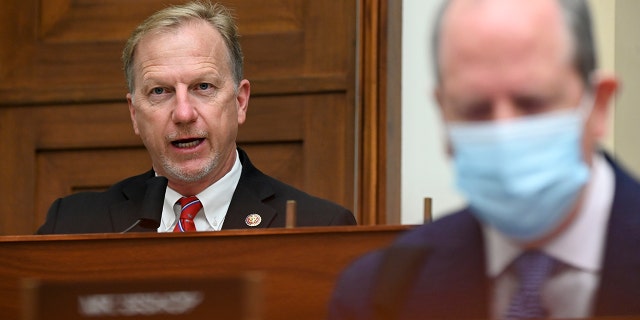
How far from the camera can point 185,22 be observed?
3.62 metres

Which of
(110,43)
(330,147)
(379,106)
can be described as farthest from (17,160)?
(379,106)

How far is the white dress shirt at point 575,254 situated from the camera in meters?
1.93

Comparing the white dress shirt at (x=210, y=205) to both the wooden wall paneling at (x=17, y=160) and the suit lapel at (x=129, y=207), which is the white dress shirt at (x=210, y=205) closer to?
Answer: the suit lapel at (x=129, y=207)

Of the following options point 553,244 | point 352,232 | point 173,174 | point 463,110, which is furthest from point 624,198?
point 173,174

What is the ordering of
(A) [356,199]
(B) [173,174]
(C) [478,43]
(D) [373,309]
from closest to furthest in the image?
(C) [478,43] < (D) [373,309] < (B) [173,174] < (A) [356,199]

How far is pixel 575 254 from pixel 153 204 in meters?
1.62

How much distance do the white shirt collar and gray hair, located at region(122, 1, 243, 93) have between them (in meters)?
1.81

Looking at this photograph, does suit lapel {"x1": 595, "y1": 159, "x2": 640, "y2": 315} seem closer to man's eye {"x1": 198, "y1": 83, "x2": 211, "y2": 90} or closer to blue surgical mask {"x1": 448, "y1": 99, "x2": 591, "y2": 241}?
blue surgical mask {"x1": 448, "y1": 99, "x2": 591, "y2": 241}

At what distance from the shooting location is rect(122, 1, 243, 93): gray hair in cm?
362

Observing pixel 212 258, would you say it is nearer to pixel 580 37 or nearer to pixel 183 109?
pixel 183 109

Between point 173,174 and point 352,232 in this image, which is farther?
point 173,174

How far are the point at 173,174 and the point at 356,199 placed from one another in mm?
926

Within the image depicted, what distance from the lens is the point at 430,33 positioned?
6.53 ft

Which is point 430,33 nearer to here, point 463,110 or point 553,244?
point 463,110
